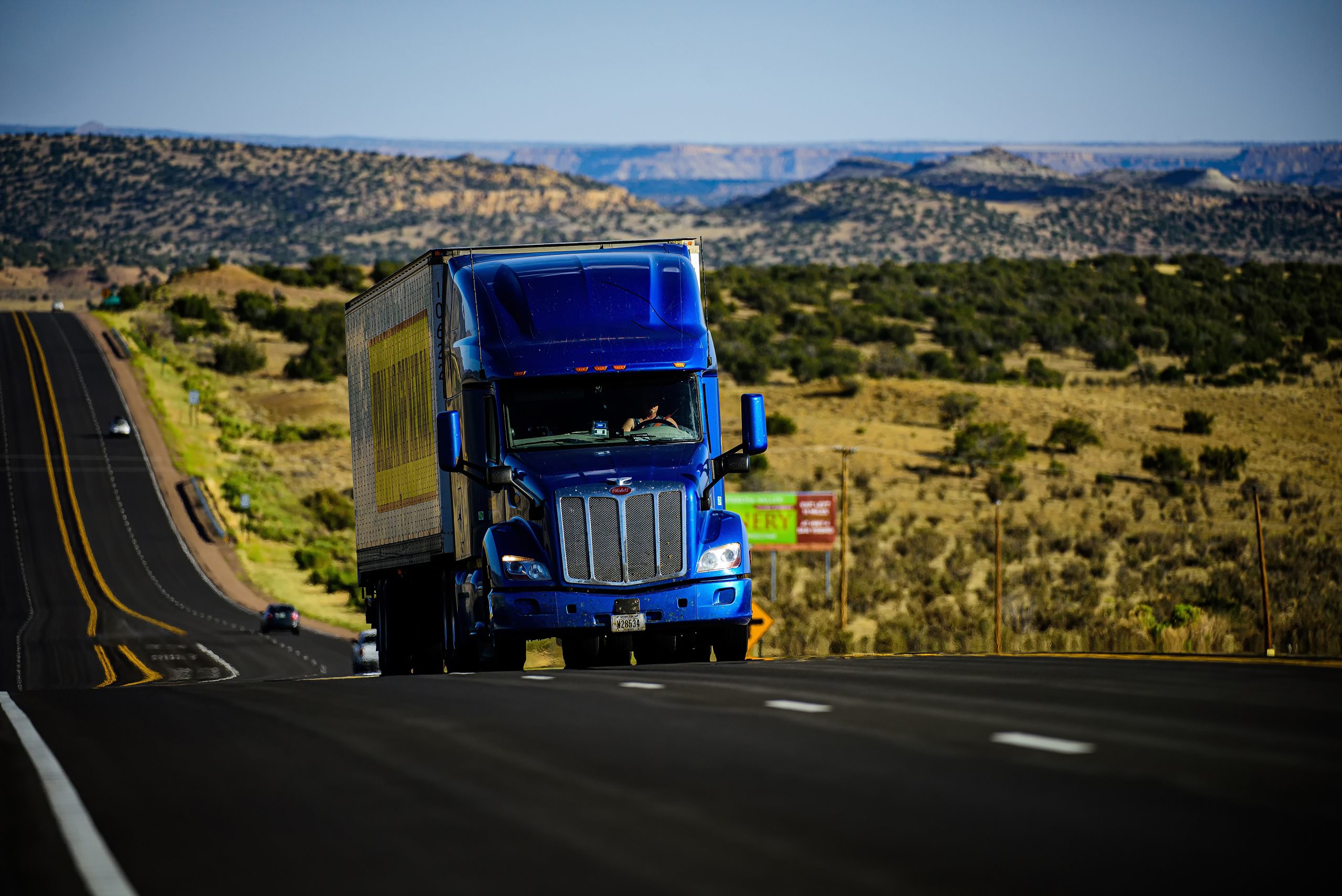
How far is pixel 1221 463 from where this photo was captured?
204 ft

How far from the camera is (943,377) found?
85.6m

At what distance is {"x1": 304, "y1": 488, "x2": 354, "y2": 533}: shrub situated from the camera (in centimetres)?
8456

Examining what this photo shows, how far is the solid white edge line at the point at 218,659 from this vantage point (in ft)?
166

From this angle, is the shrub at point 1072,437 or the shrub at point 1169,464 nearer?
→ the shrub at point 1169,464

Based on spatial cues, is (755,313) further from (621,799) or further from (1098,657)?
(621,799)

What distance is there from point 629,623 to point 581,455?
76.3 inches

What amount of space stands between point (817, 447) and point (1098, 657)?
166ft

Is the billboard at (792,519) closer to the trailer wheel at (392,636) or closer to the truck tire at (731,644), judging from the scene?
the trailer wheel at (392,636)

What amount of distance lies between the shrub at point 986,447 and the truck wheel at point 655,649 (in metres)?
43.3

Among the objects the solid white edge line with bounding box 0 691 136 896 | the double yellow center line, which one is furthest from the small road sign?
the double yellow center line

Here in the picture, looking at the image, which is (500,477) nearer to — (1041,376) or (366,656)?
(366,656)

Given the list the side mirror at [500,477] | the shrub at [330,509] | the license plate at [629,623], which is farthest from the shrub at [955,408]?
the side mirror at [500,477]

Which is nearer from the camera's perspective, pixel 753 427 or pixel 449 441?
pixel 449 441

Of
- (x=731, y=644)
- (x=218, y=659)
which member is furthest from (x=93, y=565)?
(x=731, y=644)
